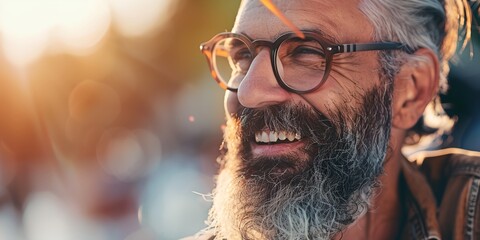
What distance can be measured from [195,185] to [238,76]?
3.68 metres

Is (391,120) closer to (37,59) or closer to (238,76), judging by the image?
(238,76)

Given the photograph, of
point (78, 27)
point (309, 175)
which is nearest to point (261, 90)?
point (309, 175)

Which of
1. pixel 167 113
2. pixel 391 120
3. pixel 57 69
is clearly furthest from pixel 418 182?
pixel 57 69

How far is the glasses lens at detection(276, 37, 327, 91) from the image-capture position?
2537 millimetres

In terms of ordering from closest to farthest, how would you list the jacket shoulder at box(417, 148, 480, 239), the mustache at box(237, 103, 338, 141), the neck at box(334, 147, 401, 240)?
the mustache at box(237, 103, 338, 141) → the jacket shoulder at box(417, 148, 480, 239) → the neck at box(334, 147, 401, 240)

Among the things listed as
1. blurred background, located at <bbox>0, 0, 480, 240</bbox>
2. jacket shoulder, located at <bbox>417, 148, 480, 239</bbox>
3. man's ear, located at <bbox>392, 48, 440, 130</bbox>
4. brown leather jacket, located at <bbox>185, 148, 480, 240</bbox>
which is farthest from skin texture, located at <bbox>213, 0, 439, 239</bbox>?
blurred background, located at <bbox>0, 0, 480, 240</bbox>

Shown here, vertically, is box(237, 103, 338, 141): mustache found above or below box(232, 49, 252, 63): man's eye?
below

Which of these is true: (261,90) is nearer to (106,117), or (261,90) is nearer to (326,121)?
(326,121)

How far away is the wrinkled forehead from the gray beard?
27cm

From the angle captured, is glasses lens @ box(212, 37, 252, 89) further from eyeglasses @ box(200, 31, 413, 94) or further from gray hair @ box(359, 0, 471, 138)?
gray hair @ box(359, 0, 471, 138)

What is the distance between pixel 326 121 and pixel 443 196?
769 mm

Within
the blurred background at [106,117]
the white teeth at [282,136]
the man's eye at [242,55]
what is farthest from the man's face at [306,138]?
the blurred background at [106,117]

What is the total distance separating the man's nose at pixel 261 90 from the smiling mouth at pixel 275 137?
118 millimetres

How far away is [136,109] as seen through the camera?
10.9 m
